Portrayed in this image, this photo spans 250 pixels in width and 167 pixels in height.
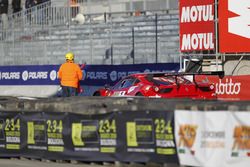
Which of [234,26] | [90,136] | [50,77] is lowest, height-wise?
[90,136]

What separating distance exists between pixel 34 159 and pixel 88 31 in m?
19.1

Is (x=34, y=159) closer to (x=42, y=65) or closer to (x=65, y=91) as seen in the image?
(x=65, y=91)

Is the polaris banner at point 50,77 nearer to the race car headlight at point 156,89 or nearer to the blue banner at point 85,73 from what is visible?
the blue banner at point 85,73

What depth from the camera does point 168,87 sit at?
18.2 meters

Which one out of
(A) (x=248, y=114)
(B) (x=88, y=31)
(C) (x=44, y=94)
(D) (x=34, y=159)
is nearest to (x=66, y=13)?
(B) (x=88, y=31)

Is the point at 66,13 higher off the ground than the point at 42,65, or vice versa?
the point at 66,13

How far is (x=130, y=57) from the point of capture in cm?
2938

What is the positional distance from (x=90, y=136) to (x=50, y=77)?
17986 mm

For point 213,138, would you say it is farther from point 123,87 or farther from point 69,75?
point 123,87

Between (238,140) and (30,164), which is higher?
(238,140)

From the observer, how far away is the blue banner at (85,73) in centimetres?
2618

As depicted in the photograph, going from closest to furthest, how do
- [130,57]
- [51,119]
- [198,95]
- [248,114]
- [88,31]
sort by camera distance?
[248,114] → [51,119] → [198,95] → [130,57] → [88,31]

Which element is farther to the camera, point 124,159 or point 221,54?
Answer: point 221,54

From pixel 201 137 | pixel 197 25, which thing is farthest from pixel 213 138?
pixel 197 25
